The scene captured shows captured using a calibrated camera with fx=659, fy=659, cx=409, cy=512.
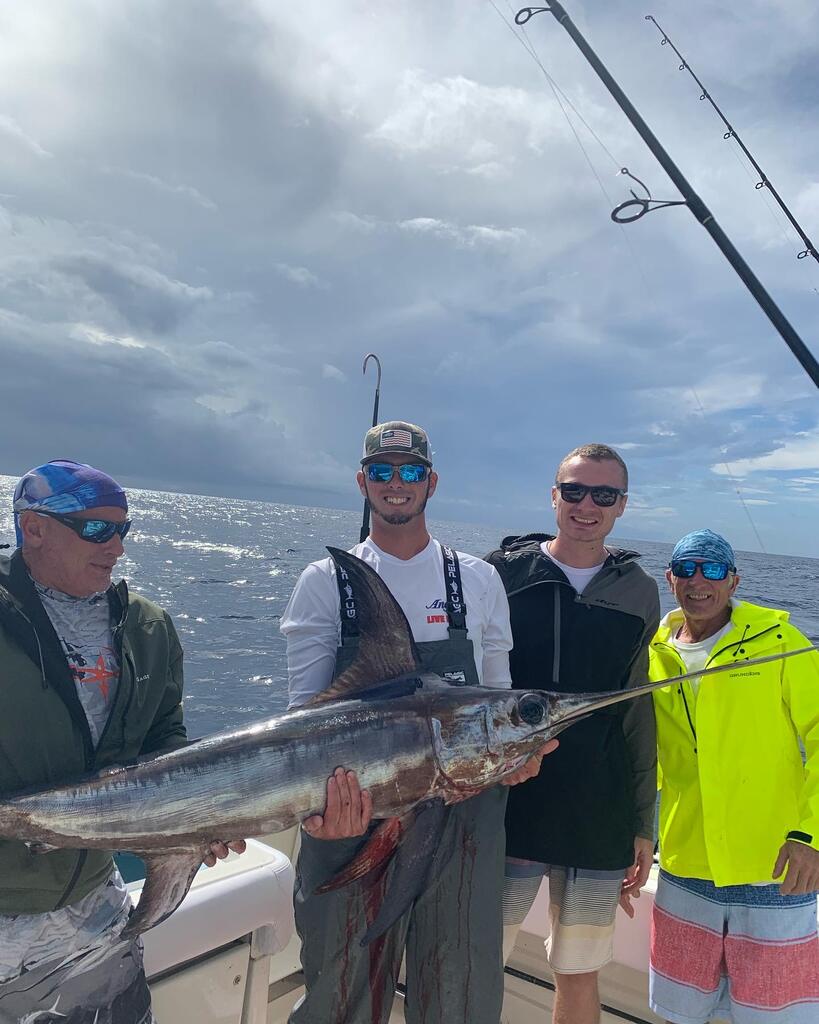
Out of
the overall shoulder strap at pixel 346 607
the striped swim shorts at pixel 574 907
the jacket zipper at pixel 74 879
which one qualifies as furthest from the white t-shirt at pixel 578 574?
the jacket zipper at pixel 74 879

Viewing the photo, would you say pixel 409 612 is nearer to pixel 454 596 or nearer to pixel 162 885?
pixel 454 596

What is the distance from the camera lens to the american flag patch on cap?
251cm

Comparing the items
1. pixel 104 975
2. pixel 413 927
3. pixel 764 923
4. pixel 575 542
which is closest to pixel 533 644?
pixel 575 542

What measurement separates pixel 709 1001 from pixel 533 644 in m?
1.47

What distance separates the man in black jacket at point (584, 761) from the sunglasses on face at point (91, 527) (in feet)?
5.23

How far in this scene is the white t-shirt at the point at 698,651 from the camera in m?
2.72

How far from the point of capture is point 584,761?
265cm


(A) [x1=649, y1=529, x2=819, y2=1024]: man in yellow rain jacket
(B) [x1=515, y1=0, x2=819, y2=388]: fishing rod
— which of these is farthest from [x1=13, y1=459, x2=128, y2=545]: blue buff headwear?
(B) [x1=515, y1=0, x2=819, y2=388]: fishing rod

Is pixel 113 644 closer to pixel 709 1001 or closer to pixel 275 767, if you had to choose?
pixel 275 767

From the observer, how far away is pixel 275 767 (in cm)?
197

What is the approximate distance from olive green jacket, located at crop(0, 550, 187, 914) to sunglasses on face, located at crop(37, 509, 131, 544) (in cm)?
19

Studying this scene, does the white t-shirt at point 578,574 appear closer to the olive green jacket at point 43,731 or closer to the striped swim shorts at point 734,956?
the striped swim shorts at point 734,956

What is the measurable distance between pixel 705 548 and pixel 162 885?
7.67 ft

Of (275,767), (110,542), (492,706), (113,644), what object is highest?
(110,542)
